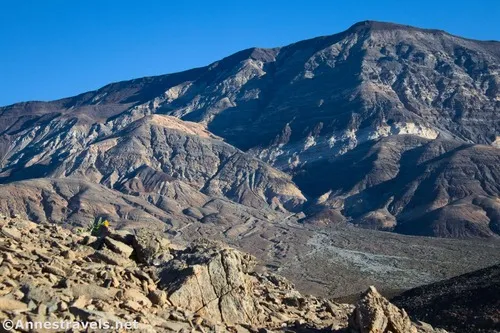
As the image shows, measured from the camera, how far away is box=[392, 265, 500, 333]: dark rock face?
23.8 m

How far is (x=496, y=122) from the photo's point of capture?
165250mm

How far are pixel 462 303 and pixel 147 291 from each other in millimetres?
17971

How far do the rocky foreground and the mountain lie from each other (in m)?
94.3

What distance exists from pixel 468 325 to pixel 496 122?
152833mm

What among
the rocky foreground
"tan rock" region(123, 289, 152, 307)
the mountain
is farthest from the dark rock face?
the mountain

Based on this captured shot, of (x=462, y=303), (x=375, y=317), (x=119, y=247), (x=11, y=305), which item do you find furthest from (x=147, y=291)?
(x=462, y=303)

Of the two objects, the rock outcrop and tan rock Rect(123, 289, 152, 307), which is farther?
the rock outcrop

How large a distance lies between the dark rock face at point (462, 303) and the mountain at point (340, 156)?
76.5 m

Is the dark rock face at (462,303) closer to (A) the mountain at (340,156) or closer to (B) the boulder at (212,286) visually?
(B) the boulder at (212,286)

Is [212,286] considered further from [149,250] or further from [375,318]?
[375,318]

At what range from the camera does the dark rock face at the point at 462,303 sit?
78.2 ft

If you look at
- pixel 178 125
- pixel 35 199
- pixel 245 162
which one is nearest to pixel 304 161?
pixel 245 162

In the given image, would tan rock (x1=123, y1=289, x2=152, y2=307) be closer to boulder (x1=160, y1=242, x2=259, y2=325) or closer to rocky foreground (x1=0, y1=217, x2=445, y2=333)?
rocky foreground (x1=0, y1=217, x2=445, y2=333)

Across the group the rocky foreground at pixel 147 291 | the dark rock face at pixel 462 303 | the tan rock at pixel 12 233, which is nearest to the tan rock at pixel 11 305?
the rocky foreground at pixel 147 291
